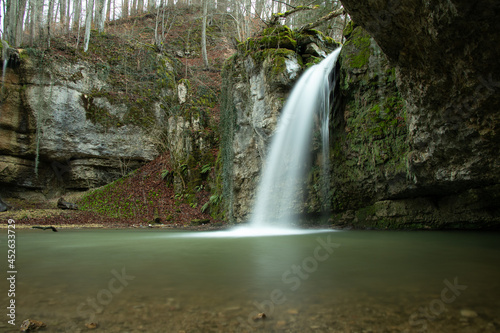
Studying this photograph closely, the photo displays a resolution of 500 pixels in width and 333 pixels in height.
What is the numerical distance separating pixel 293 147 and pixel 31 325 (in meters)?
9.50

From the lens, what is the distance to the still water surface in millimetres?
1715

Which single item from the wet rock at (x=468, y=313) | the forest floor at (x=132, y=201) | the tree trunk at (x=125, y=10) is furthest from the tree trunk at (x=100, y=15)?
the wet rock at (x=468, y=313)

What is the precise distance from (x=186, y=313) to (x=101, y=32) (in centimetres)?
2557

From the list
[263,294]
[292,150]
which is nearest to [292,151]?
[292,150]

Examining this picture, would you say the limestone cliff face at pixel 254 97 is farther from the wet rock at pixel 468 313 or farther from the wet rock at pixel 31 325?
the wet rock at pixel 31 325

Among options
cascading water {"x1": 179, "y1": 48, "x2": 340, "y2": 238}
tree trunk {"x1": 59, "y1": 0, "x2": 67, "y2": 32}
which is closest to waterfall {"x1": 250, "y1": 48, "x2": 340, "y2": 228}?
cascading water {"x1": 179, "y1": 48, "x2": 340, "y2": 238}

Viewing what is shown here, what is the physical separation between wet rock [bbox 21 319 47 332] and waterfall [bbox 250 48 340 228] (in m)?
9.40

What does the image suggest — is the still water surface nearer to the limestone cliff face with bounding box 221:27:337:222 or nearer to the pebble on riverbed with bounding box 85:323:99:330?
the pebble on riverbed with bounding box 85:323:99:330

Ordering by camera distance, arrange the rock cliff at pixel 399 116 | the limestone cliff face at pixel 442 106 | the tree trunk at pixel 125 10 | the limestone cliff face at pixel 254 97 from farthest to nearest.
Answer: the tree trunk at pixel 125 10 < the limestone cliff face at pixel 254 97 < the rock cliff at pixel 399 116 < the limestone cliff face at pixel 442 106

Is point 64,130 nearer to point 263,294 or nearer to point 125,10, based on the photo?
point 263,294

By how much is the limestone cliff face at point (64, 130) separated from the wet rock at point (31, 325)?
712 inches

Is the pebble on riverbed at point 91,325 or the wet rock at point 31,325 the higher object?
the wet rock at point 31,325

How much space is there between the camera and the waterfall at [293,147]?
998cm

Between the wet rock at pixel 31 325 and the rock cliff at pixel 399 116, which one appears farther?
the rock cliff at pixel 399 116
